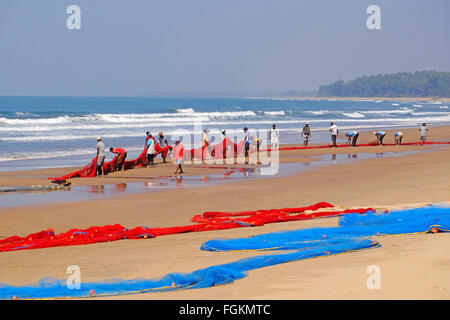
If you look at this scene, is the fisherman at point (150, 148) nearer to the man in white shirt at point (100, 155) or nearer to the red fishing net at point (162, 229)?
the man in white shirt at point (100, 155)

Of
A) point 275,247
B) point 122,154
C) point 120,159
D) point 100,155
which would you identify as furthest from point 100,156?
point 275,247

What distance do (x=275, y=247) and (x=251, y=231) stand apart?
2.04 m

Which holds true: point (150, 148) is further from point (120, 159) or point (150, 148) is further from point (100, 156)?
point (100, 156)

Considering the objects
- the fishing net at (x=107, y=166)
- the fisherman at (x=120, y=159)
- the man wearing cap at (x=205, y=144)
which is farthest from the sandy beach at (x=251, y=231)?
the man wearing cap at (x=205, y=144)

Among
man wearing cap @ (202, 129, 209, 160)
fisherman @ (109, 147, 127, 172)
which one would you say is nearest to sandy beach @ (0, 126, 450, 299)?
fisherman @ (109, 147, 127, 172)

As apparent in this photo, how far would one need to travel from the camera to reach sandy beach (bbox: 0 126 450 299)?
6180 mm

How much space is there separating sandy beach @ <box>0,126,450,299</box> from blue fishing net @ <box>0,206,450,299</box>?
0.62 feet

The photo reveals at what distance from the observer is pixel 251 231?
10.4 metres

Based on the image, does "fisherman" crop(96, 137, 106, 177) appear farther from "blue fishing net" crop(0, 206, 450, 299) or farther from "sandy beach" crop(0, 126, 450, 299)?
"blue fishing net" crop(0, 206, 450, 299)

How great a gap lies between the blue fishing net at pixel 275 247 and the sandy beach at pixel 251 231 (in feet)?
0.62

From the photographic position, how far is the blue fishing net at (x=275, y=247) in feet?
20.8

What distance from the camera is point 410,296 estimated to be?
5539 millimetres
